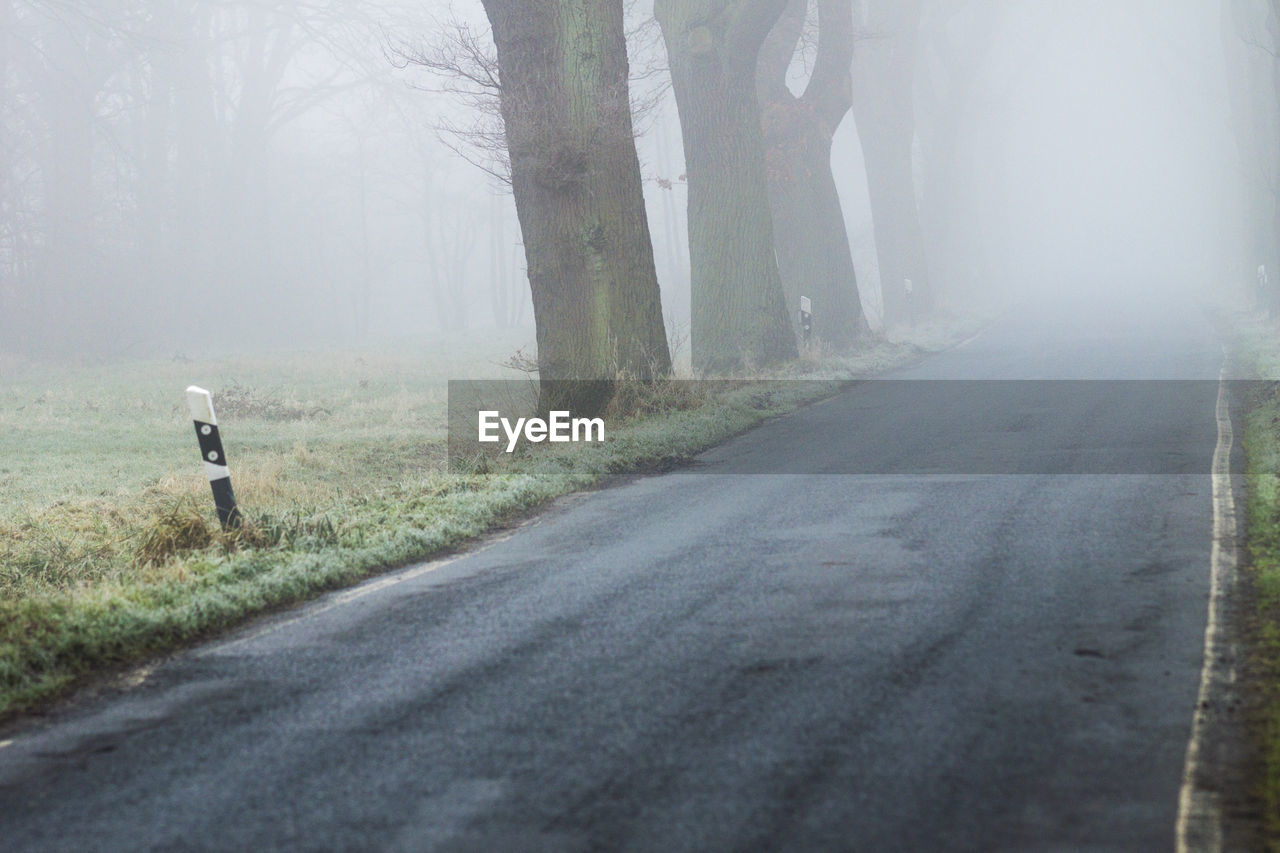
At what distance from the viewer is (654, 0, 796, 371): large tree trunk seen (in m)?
19.8

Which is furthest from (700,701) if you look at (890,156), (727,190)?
(890,156)

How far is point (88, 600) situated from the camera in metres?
6.40

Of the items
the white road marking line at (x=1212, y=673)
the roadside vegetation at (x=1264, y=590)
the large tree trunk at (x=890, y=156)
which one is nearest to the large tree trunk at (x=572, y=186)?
the roadside vegetation at (x=1264, y=590)

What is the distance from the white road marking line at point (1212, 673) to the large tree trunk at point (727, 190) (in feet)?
35.0

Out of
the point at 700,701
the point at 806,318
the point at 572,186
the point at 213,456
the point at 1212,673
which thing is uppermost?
the point at 572,186

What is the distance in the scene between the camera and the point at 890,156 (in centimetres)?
3669

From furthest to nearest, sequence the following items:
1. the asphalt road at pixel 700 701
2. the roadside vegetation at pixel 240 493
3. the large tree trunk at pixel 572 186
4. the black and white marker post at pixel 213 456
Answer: the large tree trunk at pixel 572 186, the black and white marker post at pixel 213 456, the roadside vegetation at pixel 240 493, the asphalt road at pixel 700 701

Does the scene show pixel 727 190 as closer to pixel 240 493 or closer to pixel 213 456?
pixel 240 493

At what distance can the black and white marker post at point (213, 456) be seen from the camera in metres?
8.14

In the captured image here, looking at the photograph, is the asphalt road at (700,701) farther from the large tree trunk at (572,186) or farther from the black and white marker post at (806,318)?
the black and white marker post at (806,318)

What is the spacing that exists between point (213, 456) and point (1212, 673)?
608 cm

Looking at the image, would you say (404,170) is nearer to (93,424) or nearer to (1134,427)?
(93,424)

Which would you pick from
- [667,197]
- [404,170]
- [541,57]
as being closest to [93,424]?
[541,57]

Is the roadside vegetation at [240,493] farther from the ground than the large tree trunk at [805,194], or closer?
closer
